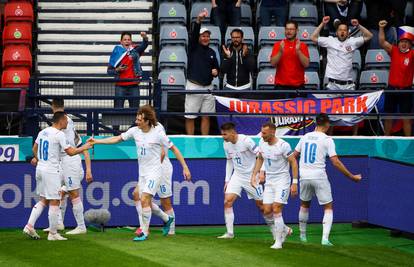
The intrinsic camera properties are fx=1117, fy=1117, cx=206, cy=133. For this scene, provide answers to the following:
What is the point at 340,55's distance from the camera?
898 inches

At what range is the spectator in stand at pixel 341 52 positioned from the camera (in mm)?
22797

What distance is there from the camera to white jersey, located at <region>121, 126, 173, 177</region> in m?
17.8

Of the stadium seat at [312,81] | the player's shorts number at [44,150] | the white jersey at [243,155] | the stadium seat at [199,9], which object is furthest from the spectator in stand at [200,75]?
the player's shorts number at [44,150]

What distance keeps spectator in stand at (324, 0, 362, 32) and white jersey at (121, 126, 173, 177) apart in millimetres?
8430

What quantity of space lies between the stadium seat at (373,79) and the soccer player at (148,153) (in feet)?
25.5

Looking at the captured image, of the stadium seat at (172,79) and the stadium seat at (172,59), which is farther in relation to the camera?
the stadium seat at (172,59)

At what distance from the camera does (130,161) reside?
2103 cm

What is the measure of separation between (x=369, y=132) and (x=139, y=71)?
4864 millimetres

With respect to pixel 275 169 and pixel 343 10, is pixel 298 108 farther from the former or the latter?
pixel 275 169

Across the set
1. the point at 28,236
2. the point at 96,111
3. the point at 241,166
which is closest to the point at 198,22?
the point at 96,111

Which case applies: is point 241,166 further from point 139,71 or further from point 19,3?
point 19,3

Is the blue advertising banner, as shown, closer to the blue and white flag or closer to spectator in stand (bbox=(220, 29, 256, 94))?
spectator in stand (bbox=(220, 29, 256, 94))

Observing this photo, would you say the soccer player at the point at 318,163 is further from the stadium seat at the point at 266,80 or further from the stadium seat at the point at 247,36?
the stadium seat at the point at 247,36

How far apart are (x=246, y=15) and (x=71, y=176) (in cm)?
894
